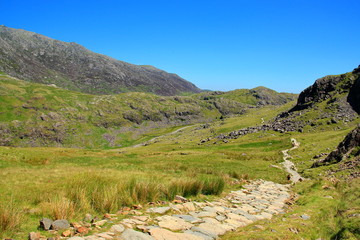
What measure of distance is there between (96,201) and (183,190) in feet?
16.9

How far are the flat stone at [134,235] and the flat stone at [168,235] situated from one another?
10.4 inches

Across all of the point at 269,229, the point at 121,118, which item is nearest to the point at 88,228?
the point at 269,229

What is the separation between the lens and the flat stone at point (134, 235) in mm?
6863

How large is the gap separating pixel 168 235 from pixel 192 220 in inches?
79.6

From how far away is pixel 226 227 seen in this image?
8.74 meters

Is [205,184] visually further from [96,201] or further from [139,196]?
[96,201]

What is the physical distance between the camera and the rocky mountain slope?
63.8 meters

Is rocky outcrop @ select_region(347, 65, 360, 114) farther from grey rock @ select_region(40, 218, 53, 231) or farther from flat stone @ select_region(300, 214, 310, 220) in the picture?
grey rock @ select_region(40, 218, 53, 231)

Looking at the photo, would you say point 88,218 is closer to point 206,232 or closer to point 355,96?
point 206,232

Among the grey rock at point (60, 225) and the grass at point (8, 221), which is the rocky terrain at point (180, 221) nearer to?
the grey rock at point (60, 225)

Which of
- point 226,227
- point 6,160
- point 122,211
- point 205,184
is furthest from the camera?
point 6,160

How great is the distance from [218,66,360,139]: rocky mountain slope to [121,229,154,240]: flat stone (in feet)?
220

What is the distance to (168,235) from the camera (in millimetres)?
7316

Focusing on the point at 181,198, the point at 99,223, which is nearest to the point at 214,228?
the point at 181,198
